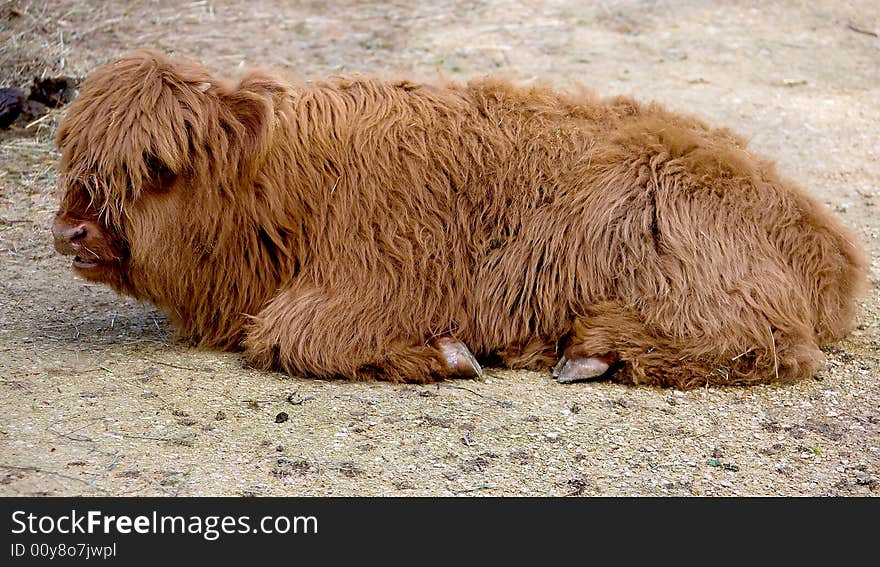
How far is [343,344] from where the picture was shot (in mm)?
4707

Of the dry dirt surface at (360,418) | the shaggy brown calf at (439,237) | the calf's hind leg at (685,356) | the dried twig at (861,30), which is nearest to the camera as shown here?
the dry dirt surface at (360,418)

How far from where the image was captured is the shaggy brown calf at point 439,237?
15.2 ft

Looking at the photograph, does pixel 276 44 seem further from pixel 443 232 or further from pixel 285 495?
pixel 285 495

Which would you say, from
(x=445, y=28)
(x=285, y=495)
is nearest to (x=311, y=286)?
(x=285, y=495)

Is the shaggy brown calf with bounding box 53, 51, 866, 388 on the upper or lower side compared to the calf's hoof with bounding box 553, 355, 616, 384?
upper

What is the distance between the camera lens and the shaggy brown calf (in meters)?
4.63

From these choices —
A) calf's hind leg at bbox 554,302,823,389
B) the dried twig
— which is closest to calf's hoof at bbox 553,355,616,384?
calf's hind leg at bbox 554,302,823,389

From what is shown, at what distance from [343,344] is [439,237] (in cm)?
67

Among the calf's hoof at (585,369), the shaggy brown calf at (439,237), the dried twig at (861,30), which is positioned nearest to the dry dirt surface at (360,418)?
the calf's hoof at (585,369)

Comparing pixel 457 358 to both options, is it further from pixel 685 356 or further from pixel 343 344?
pixel 685 356

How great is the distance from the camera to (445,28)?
10.3 meters

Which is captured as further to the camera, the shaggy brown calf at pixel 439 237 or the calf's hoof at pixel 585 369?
the calf's hoof at pixel 585 369

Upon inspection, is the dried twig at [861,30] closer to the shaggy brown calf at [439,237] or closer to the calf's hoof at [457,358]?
the shaggy brown calf at [439,237]

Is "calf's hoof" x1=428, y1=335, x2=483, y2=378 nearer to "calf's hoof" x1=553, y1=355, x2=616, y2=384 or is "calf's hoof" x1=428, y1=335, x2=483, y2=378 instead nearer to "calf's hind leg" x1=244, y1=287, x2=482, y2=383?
"calf's hind leg" x1=244, y1=287, x2=482, y2=383
